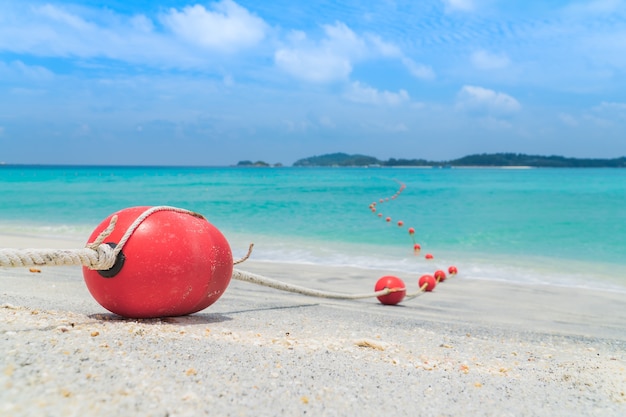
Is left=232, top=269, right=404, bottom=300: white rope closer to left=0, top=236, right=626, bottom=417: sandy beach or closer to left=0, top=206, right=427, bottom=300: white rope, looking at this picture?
left=0, top=236, right=626, bottom=417: sandy beach

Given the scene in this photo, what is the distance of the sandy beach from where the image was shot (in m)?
2.38

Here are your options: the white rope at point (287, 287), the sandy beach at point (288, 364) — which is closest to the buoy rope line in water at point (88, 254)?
the sandy beach at point (288, 364)

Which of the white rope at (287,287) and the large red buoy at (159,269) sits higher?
the large red buoy at (159,269)

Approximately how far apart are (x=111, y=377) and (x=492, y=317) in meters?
5.06

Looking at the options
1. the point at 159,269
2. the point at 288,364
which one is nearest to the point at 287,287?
the point at 159,269

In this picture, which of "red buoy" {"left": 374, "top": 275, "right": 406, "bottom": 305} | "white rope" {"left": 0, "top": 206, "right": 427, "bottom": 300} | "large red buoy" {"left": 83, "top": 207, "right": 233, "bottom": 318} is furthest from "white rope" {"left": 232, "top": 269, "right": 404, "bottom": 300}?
"white rope" {"left": 0, "top": 206, "right": 427, "bottom": 300}

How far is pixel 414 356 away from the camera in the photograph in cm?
369

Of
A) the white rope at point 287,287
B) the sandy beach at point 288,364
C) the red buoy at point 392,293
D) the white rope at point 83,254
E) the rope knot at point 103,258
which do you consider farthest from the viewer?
the red buoy at point 392,293

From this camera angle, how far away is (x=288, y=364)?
120 inches

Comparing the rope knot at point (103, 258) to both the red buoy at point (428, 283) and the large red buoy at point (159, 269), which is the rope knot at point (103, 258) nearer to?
the large red buoy at point (159, 269)

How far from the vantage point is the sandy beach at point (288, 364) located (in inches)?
93.7

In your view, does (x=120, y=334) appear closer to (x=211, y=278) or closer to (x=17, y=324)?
→ (x=17, y=324)

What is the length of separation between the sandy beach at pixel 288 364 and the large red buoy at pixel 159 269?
0.19 meters

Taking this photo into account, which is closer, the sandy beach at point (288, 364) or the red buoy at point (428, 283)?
the sandy beach at point (288, 364)
